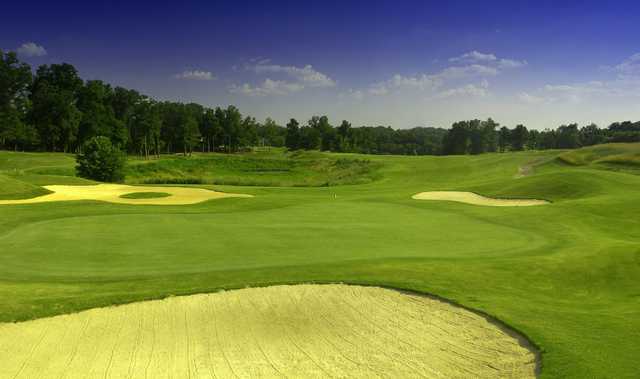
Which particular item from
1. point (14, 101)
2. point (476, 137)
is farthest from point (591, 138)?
point (14, 101)

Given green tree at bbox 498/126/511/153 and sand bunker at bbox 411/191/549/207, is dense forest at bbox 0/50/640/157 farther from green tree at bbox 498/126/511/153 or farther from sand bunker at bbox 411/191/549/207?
sand bunker at bbox 411/191/549/207

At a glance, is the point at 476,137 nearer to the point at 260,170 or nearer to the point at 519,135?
the point at 519,135

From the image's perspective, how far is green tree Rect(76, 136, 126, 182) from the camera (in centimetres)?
5238

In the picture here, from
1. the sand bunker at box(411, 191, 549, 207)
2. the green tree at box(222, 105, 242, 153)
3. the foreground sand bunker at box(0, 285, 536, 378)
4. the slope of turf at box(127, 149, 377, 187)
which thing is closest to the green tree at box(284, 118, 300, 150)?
the green tree at box(222, 105, 242, 153)

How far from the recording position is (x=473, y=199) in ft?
113

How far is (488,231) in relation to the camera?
20.1m

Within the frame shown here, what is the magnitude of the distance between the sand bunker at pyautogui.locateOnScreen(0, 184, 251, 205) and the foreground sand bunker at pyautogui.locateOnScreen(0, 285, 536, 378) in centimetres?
2006

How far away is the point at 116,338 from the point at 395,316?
597cm

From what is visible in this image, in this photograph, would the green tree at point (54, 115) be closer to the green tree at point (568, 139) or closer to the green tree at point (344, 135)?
the green tree at point (344, 135)

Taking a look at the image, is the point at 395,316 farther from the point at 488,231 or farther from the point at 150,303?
the point at 488,231

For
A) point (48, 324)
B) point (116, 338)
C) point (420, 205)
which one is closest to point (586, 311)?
point (116, 338)

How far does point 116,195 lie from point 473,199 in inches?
1092

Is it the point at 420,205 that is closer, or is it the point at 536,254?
the point at 536,254

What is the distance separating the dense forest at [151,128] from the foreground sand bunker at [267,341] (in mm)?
78790
